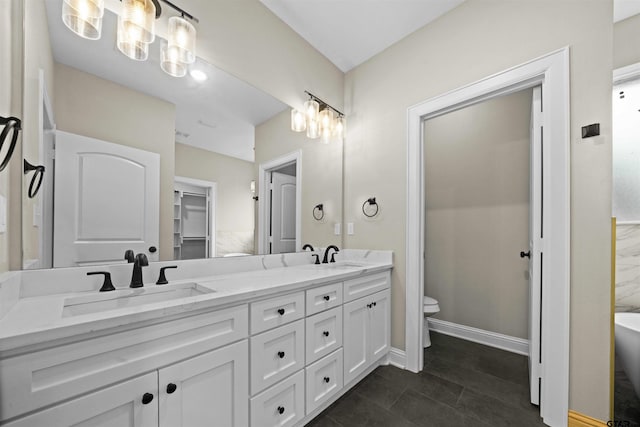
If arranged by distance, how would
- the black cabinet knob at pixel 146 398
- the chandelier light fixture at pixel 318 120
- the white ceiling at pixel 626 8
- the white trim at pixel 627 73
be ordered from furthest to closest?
1. the chandelier light fixture at pixel 318 120
2. the white trim at pixel 627 73
3. the white ceiling at pixel 626 8
4. the black cabinet knob at pixel 146 398

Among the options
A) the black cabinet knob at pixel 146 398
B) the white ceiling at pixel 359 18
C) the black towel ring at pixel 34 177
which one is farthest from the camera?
the white ceiling at pixel 359 18

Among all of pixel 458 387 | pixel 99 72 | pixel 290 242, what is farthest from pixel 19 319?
pixel 458 387

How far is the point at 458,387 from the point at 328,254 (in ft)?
4.47

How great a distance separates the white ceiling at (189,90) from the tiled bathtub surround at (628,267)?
2.88 metres

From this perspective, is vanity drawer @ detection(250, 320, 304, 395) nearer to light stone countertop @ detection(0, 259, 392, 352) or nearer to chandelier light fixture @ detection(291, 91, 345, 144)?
light stone countertop @ detection(0, 259, 392, 352)

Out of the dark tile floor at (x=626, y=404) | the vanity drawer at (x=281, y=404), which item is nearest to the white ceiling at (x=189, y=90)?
the vanity drawer at (x=281, y=404)

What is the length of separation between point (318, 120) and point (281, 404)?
2.07 m

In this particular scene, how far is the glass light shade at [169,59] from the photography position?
4.75ft

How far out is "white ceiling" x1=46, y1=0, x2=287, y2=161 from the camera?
1182 mm

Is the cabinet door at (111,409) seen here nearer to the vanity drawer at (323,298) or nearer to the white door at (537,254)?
the vanity drawer at (323,298)

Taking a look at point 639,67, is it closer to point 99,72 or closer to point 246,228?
point 246,228

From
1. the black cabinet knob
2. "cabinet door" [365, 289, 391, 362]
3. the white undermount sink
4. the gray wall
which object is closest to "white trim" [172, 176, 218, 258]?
the white undermount sink

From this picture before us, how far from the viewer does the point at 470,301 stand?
2658 mm

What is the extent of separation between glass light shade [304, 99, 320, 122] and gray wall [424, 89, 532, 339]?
149 centimetres
